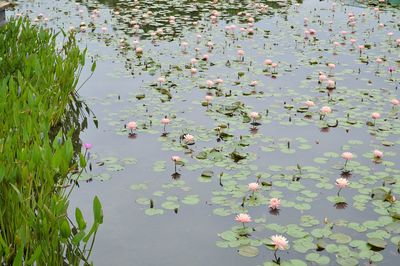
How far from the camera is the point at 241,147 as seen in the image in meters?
4.36

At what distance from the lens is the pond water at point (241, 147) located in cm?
310

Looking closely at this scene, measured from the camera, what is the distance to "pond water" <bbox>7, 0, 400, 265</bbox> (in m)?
3.10

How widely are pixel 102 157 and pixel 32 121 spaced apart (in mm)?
1271

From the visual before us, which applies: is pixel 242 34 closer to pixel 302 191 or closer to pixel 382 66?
pixel 382 66

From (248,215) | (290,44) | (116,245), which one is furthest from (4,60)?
(290,44)

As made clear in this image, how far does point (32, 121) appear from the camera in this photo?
9.80 ft

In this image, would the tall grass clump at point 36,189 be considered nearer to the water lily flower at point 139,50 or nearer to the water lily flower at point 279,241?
the water lily flower at point 279,241

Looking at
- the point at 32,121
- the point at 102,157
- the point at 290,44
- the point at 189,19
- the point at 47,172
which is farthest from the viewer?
the point at 189,19

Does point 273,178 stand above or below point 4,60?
below

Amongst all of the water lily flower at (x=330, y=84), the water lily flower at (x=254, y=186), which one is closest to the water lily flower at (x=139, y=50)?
the water lily flower at (x=330, y=84)

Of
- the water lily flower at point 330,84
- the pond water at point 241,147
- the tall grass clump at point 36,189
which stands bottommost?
the pond water at point 241,147

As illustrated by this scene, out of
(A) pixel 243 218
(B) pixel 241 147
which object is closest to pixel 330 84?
(B) pixel 241 147

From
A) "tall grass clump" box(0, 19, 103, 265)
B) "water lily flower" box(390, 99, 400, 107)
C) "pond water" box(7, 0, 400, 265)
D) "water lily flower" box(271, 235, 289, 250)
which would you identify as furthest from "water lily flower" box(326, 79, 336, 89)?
"water lily flower" box(271, 235, 289, 250)

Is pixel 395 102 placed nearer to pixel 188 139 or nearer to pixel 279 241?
pixel 188 139
